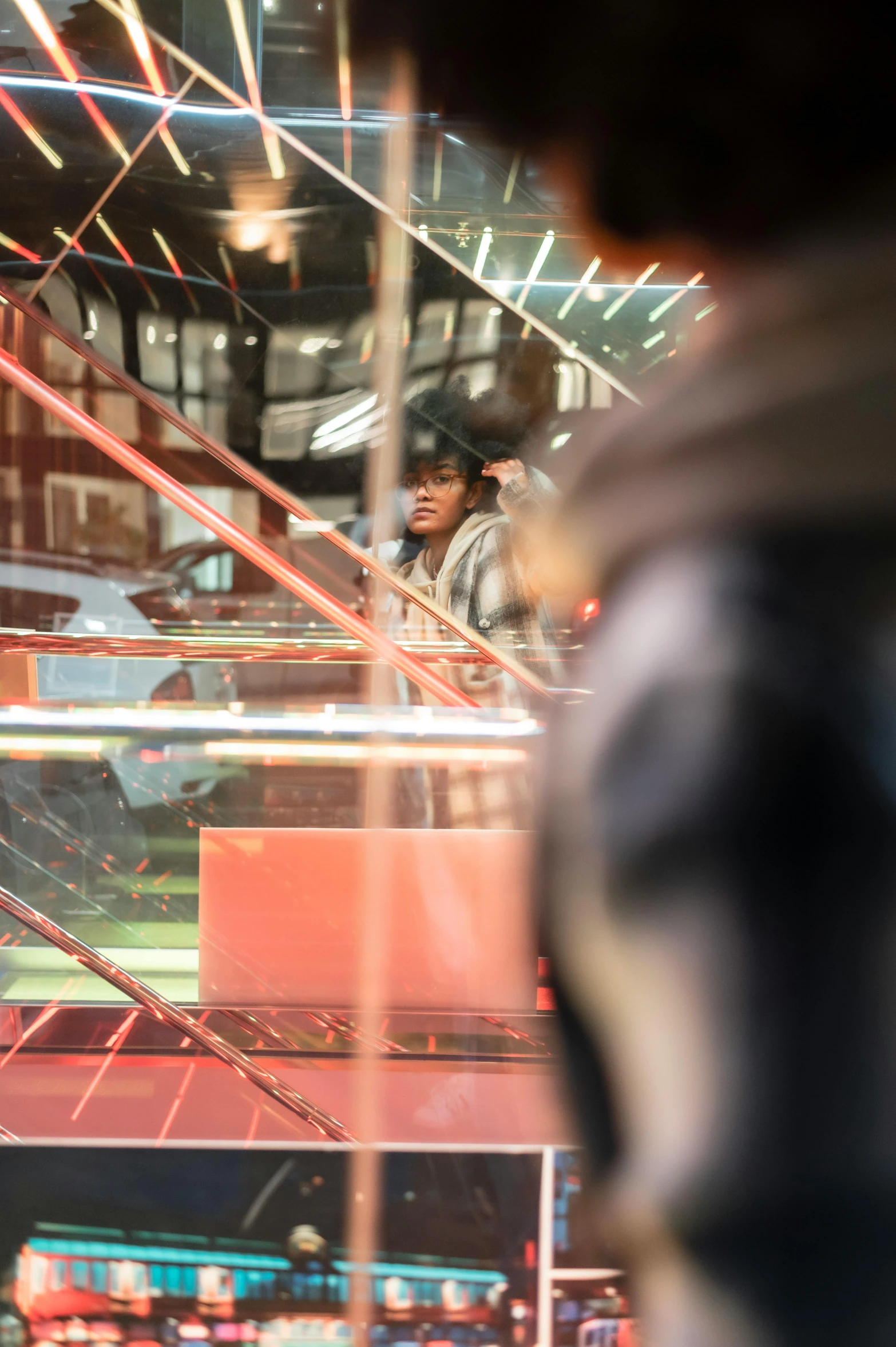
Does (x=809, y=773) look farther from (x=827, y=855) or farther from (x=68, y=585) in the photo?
(x=68, y=585)

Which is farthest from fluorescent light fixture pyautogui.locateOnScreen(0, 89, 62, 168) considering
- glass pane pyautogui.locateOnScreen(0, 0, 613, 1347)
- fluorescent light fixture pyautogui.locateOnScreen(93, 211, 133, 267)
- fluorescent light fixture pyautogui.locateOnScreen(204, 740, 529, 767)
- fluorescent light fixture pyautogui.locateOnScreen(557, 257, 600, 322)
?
fluorescent light fixture pyautogui.locateOnScreen(204, 740, 529, 767)

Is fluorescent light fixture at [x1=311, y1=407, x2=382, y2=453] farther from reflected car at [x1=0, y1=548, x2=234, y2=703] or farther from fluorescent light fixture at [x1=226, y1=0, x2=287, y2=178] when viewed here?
reflected car at [x1=0, y1=548, x2=234, y2=703]

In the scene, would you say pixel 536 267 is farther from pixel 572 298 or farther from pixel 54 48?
pixel 54 48

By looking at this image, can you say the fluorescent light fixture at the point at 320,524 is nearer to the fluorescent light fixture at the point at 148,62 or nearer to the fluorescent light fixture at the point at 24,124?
the fluorescent light fixture at the point at 148,62

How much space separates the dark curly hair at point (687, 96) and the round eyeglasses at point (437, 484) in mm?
1479

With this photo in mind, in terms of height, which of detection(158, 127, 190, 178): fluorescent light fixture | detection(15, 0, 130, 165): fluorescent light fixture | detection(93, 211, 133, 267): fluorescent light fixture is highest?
detection(15, 0, 130, 165): fluorescent light fixture

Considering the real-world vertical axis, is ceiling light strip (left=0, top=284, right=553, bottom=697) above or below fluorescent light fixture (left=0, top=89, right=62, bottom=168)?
below

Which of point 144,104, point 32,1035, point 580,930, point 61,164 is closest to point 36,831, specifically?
point 32,1035

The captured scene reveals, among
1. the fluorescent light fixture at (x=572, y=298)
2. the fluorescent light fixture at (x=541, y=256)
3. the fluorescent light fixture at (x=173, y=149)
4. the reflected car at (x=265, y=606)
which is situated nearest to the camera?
the fluorescent light fixture at (x=541, y=256)

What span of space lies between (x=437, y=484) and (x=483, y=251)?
15.4 inches

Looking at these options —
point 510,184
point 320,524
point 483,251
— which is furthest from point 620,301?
point 320,524

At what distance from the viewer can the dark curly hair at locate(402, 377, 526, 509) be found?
1811mm

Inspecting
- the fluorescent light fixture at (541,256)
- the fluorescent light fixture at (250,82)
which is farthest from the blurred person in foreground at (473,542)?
the fluorescent light fixture at (250,82)

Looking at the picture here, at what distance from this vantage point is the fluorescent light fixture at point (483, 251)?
1681mm
